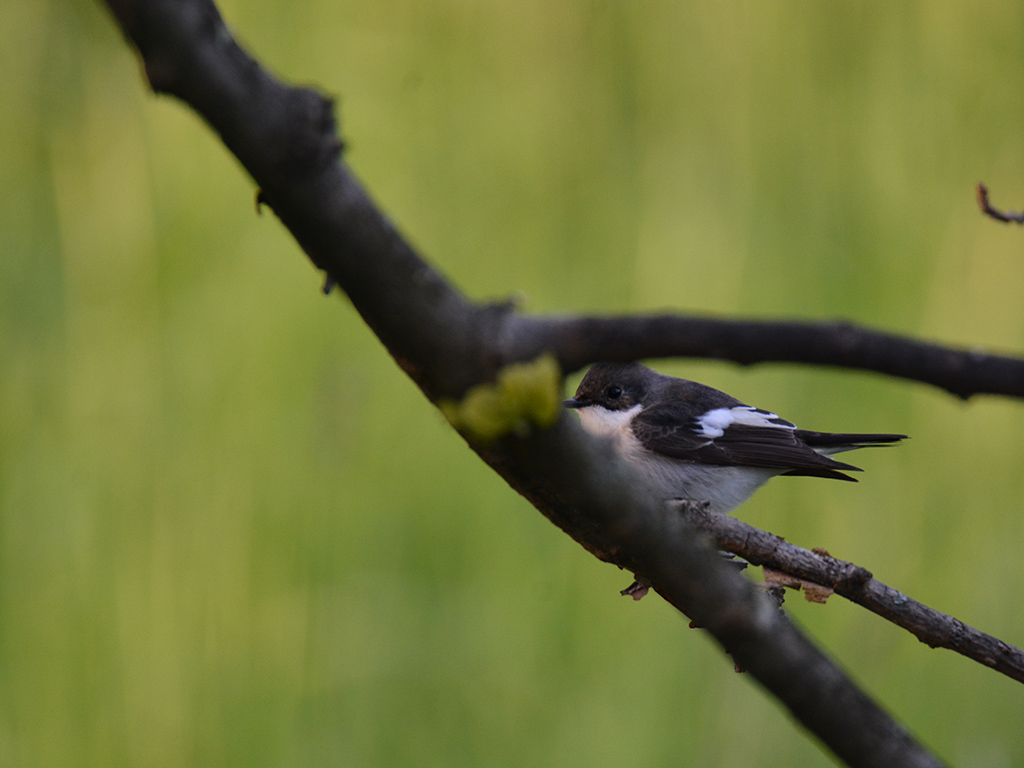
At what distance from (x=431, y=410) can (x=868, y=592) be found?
1.78 m

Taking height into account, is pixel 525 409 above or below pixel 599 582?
below

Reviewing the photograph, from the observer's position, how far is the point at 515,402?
0.35 meters

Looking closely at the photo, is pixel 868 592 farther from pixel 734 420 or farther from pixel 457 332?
pixel 734 420

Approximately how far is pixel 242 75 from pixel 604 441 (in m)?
0.23

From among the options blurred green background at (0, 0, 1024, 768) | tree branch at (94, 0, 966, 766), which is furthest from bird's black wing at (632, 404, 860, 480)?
tree branch at (94, 0, 966, 766)

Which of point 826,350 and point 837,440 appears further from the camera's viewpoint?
point 837,440

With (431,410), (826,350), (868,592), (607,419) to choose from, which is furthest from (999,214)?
(431,410)

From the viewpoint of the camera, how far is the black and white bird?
5.31ft

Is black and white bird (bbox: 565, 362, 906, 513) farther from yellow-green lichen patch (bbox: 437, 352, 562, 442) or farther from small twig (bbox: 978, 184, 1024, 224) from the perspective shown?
yellow-green lichen patch (bbox: 437, 352, 562, 442)

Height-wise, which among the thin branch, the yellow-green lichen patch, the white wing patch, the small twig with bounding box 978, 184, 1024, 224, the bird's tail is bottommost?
the yellow-green lichen patch

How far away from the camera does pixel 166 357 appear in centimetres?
220

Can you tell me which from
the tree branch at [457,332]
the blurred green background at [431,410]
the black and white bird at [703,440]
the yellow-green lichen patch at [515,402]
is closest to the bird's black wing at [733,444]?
the black and white bird at [703,440]

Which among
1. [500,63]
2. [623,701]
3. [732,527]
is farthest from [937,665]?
[500,63]

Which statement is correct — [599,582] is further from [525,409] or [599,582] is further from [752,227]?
[525,409]
